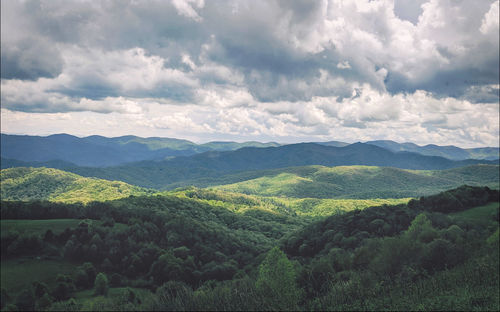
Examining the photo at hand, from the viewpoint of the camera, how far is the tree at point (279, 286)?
174 feet

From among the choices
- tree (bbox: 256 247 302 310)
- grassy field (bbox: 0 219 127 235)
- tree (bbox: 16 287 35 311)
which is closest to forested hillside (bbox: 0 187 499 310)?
tree (bbox: 16 287 35 311)

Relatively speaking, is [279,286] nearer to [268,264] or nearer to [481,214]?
[268,264]

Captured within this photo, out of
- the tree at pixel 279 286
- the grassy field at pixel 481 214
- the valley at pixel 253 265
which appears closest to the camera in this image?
the valley at pixel 253 265

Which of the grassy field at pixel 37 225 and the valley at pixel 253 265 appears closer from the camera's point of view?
the valley at pixel 253 265

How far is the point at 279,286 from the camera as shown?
6016 cm

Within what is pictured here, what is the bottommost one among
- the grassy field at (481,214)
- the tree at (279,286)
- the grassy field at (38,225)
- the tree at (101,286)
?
the tree at (101,286)

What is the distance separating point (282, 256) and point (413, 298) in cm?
3257

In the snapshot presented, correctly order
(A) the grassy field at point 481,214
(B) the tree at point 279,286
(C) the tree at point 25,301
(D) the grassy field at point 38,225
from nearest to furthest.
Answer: (B) the tree at point 279,286 → (C) the tree at point 25,301 → (D) the grassy field at point 38,225 → (A) the grassy field at point 481,214

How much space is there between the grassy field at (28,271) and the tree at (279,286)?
1873 inches

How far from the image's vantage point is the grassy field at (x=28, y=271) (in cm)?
6175

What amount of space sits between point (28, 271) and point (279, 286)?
2288 inches

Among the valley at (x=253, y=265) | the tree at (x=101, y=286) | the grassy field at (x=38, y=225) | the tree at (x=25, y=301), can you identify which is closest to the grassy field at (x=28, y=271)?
the valley at (x=253, y=265)

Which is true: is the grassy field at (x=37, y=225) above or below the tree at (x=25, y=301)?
above

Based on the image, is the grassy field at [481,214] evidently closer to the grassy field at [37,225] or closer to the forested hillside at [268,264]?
the forested hillside at [268,264]
